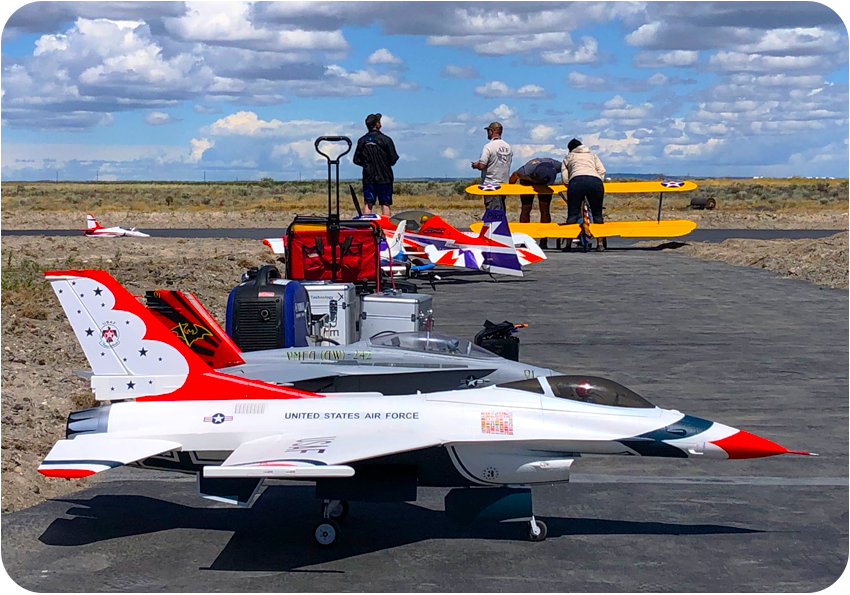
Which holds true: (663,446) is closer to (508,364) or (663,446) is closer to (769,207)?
(508,364)

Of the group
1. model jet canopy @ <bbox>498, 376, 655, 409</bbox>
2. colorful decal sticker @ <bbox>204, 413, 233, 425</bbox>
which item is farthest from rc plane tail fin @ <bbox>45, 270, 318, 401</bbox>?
model jet canopy @ <bbox>498, 376, 655, 409</bbox>

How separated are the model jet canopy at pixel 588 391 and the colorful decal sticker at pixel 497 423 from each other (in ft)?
1.30

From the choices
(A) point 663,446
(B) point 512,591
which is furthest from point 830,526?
(B) point 512,591

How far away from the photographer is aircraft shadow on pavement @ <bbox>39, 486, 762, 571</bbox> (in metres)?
8.13

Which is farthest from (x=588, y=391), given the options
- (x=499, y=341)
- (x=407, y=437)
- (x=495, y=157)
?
(x=495, y=157)

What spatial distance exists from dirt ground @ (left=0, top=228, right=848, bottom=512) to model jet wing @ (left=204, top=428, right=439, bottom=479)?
255 cm

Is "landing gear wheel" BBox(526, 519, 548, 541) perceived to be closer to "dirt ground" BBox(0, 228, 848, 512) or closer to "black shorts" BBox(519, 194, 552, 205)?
"dirt ground" BBox(0, 228, 848, 512)

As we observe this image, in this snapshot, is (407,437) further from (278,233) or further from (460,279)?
(278,233)

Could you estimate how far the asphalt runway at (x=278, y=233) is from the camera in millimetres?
39750

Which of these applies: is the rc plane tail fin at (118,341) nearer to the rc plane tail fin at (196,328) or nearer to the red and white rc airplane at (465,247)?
the rc plane tail fin at (196,328)

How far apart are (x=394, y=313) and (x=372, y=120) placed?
974cm

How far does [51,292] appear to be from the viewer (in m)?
20.1

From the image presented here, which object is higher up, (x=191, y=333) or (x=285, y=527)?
(x=191, y=333)

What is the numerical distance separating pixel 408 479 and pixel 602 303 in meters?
14.0
